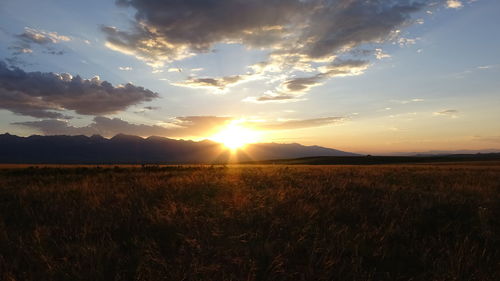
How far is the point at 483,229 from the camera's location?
4.97m

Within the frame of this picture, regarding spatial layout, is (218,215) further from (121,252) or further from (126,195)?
(126,195)

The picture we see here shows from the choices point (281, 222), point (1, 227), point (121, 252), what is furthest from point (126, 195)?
point (281, 222)

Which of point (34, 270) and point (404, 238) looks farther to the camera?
point (404, 238)

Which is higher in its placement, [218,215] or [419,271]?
[218,215]

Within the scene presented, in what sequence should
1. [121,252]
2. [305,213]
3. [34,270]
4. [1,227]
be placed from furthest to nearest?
1. [305,213]
2. [1,227]
3. [121,252]
4. [34,270]

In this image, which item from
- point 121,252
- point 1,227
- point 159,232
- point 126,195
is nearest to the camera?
point 121,252

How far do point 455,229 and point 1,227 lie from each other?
747 cm

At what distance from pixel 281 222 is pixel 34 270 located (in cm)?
323

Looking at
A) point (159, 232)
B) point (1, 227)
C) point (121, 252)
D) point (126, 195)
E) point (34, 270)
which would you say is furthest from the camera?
point (126, 195)

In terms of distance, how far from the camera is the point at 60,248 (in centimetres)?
393

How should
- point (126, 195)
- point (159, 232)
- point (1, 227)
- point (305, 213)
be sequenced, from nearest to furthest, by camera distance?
point (159, 232), point (1, 227), point (305, 213), point (126, 195)

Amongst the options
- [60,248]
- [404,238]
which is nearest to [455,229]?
[404,238]

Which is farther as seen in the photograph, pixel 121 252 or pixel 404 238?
pixel 404 238

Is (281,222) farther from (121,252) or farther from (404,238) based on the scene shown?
(121,252)
